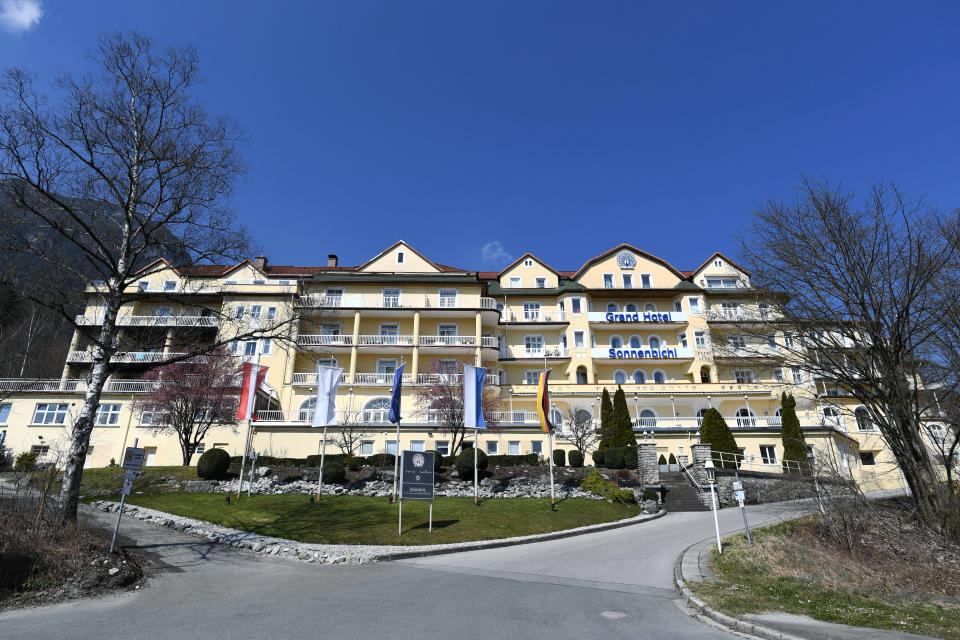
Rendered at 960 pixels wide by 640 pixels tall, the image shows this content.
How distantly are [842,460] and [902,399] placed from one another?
66.1 ft

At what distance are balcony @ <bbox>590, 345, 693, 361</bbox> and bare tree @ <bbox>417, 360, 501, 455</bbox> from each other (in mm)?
11328

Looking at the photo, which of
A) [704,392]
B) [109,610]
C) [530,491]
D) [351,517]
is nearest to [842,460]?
[704,392]

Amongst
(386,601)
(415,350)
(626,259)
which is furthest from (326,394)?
(626,259)

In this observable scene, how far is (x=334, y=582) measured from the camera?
10.4 m

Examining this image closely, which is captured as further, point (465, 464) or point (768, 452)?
point (768, 452)

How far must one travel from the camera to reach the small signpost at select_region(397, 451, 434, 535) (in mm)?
16078

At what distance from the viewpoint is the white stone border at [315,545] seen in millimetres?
12906

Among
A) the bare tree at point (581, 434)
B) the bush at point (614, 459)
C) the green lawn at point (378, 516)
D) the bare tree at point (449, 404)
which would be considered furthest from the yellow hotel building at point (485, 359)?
the green lawn at point (378, 516)

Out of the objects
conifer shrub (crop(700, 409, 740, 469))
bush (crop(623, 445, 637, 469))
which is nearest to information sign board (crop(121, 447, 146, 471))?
bush (crop(623, 445, 637, 469))

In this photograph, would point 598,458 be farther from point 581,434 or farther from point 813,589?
point 813,589

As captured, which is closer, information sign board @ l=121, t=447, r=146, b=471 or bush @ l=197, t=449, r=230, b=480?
information sign board @ l=121, t=447, r=146, b=471

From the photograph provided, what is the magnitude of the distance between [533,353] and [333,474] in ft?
80.2

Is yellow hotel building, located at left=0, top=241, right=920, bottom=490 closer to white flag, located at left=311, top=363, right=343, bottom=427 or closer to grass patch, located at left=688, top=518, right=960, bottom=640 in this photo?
white flag, located at left=311, top=363, right=343, bottom=427

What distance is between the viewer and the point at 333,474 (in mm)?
23672
